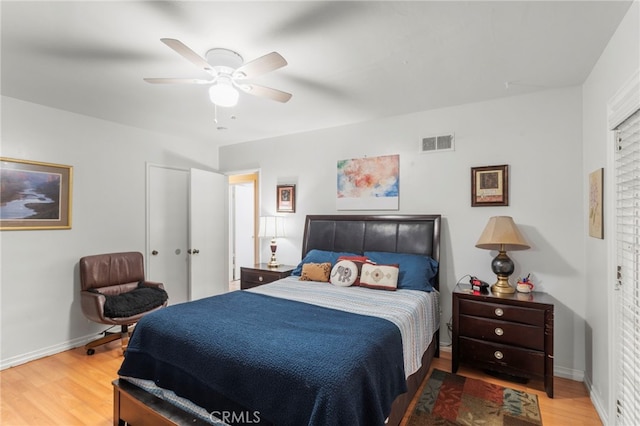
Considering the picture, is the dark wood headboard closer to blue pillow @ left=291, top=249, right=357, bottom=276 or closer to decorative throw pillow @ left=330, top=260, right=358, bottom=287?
blue pillow @ left=291, top=249, right=357, bottom=276

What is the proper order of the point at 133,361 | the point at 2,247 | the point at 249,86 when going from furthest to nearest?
1. the point at 2,247
2. the point at 249,86
3. the point at 133,361

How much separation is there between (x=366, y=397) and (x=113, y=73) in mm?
2890

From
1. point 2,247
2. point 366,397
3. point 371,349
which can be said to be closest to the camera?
point 366,397

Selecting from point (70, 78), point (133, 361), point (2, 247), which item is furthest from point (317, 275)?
point (2, 247)

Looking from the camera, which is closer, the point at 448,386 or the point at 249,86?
the point at 249,86

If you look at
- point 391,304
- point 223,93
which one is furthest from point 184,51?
point 391,304

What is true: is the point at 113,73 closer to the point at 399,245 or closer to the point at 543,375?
the point at 399,245

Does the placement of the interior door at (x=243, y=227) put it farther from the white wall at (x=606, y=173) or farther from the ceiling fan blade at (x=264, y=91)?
the white wall at (x=606, y=173)

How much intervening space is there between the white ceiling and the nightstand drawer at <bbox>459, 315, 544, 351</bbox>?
2024 mm

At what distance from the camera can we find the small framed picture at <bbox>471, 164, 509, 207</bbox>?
2.97 metres

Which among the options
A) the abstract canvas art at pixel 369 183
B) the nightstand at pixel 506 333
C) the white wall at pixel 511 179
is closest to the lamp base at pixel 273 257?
the white wall at pixel 511 179

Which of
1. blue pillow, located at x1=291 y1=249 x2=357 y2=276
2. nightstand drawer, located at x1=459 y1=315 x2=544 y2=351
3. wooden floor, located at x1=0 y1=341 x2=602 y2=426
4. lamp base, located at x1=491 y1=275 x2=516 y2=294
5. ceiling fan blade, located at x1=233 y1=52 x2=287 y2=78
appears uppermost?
ceiling fan blade, located at x1=233 y1=52 x2=287 y2=78

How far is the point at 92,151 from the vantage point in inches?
141

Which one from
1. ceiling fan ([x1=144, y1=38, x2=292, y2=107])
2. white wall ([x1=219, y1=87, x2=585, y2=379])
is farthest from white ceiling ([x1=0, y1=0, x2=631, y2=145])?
white wall ([x1=219, y1=87, x2=585, y2=379])
